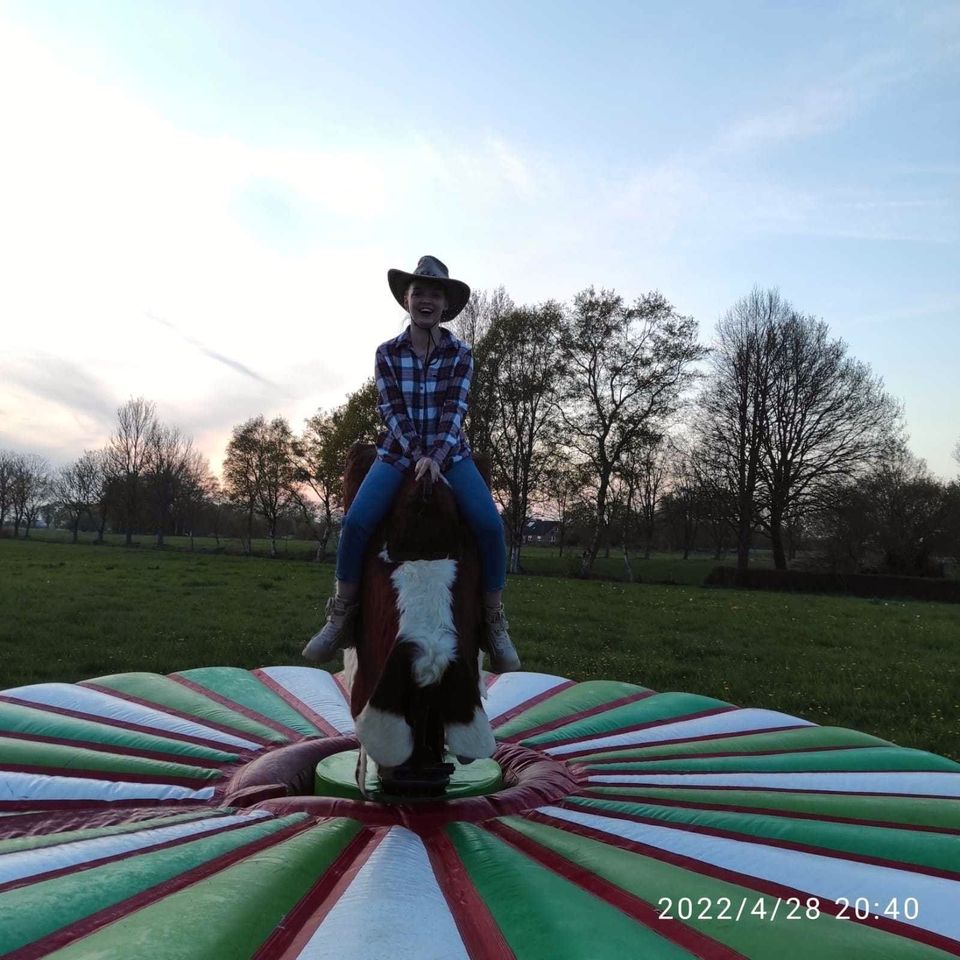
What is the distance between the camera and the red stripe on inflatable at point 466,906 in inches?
72.9

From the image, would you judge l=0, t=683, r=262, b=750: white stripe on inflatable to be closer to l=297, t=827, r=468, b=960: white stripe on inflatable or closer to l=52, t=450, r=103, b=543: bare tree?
l=297, t=827, r=468, b=960: white stripe on inflatable

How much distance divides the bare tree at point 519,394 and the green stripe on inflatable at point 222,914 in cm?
2905

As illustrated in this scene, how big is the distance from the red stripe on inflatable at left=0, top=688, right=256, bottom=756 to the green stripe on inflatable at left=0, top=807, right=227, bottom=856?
0.80m

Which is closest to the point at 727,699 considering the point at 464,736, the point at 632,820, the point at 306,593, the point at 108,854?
the point at 632,820

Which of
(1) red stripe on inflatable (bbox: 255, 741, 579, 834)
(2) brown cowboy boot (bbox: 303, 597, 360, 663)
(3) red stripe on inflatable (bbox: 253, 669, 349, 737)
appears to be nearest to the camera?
(1) red stripe on inflatable (bbox: 255, 741, 579, 834)

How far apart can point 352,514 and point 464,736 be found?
0.98 m

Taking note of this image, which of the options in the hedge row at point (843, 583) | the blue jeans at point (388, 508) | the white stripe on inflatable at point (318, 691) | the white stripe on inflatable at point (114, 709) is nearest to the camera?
the blue jeans at point (388, 508)

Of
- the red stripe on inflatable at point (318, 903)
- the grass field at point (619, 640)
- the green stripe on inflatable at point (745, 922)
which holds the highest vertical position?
the red stripe on inflatable at point (318, 903)

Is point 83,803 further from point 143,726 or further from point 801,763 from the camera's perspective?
point 801,763

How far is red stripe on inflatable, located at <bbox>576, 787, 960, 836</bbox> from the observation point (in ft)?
9.09

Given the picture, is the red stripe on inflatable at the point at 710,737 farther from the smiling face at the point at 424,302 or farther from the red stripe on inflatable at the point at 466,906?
the smiling face at the point at 424,302

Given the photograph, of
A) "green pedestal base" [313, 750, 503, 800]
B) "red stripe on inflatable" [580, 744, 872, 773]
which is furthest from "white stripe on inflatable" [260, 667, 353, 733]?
"red stripe on inflatable" [580, 744, 872, 773]

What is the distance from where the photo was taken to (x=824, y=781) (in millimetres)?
3338

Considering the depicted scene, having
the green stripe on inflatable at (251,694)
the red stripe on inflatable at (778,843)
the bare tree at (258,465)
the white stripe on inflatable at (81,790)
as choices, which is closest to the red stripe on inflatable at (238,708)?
the green stripe on inflatable at (251,694)
